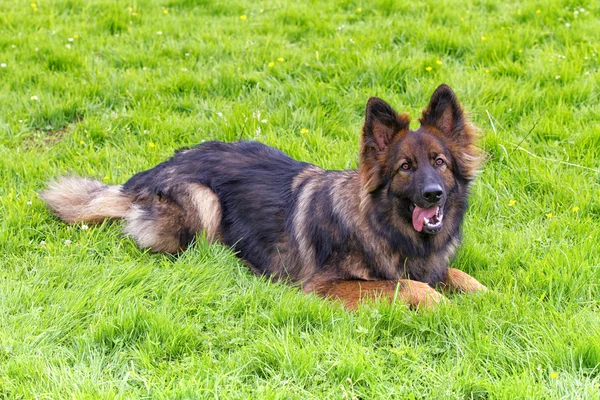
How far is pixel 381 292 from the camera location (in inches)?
173

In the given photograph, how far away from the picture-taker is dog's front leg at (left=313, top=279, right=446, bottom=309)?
433 centimetres

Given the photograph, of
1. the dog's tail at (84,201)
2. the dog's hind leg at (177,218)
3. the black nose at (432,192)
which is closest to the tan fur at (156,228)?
the dog's hind leg at (177,218)

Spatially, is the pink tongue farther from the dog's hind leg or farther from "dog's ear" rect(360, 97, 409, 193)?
the dog's hind leg

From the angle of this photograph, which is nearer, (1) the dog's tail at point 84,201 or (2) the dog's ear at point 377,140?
(2) the dog's ear at point 377,140

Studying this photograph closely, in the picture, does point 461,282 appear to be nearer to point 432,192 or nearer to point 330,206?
point 432,192

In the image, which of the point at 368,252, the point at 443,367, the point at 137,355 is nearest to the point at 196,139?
the point at 368,252

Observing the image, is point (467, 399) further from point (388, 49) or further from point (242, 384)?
point (388, 49)

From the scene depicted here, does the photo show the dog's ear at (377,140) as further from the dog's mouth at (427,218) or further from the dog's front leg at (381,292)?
the dog's front leg at (381,292)

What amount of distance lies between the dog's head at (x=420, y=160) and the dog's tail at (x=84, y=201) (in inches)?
81.9

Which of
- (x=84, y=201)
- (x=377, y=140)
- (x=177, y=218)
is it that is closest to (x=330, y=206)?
(x=377, y=140)

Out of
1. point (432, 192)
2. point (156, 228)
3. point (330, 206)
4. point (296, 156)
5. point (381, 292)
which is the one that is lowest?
point (156, 228)

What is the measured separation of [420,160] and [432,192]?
0.30 metres

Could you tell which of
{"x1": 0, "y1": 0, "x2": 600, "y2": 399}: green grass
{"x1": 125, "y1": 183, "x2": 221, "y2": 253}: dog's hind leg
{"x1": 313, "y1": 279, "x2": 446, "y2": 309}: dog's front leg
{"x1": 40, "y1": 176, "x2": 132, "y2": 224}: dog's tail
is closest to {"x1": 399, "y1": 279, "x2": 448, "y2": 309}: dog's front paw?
{"x1": 313, "y1": 279, "x2": 446, "y2": 309}: dog's front leg

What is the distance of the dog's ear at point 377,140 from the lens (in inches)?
178
